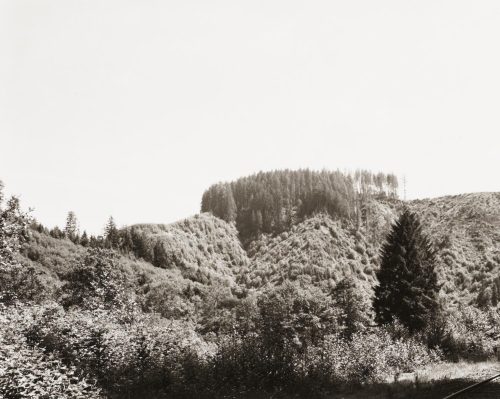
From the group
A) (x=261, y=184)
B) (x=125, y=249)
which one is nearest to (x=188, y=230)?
(x=125, y=249)

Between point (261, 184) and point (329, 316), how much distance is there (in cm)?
9644

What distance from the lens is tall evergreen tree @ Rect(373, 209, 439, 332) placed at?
39312 mm

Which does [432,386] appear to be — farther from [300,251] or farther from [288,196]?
[288,196]

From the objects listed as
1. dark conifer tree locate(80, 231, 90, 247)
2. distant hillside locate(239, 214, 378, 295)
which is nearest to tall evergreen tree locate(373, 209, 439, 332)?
distant hillside locate(239, 214, 378, 295)

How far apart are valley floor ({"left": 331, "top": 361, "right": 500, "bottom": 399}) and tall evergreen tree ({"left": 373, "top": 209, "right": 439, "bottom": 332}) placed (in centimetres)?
2130

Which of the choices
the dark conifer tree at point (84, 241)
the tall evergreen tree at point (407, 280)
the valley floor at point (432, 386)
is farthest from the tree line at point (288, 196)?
the valley floor at point (432, 386)

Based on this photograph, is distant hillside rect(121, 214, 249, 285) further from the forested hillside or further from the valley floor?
the valley floor

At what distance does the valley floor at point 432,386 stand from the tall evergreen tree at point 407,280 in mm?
21297

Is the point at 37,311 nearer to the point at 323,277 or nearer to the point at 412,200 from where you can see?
the point at 323,277

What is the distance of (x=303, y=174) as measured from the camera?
143 metres

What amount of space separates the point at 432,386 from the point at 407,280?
28.0 metres

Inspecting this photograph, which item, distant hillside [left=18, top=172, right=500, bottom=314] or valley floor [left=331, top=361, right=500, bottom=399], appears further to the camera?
distant hillside [left=18, top=172, right=500, bottom=314]

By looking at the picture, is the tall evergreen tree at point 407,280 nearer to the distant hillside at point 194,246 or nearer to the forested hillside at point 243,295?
the forested hillside at point 243,295

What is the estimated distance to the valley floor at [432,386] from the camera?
42.4 feet
